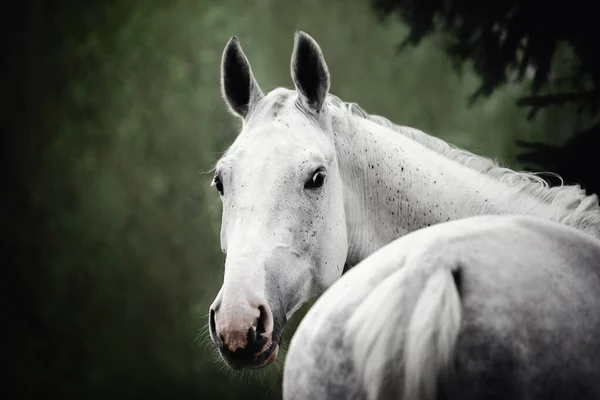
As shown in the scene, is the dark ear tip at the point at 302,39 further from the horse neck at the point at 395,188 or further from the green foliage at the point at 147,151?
the green foliage at the point at 147,151

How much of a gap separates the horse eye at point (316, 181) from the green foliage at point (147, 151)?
2.73 m

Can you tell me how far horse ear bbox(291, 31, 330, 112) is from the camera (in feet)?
4.34

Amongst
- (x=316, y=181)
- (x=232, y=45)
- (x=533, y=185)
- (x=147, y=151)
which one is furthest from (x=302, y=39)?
(x=147, y=151)

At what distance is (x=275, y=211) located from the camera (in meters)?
1.13

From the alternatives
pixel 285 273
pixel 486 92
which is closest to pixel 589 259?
pixel 285 273

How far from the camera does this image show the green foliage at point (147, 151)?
12.7 feet

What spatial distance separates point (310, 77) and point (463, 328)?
0.90 m

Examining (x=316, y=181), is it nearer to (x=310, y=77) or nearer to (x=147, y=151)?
(x=310, y=77)

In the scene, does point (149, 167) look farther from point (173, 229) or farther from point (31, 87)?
point (31, 87)

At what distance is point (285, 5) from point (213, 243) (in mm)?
1805

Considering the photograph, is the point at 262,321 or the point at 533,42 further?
the point at 533,42

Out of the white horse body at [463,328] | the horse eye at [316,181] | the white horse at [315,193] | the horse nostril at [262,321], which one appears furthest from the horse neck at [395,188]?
the white horse body at [463,328]

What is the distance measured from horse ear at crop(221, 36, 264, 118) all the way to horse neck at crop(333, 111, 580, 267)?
0.22m

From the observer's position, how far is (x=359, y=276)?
62 centimetres
